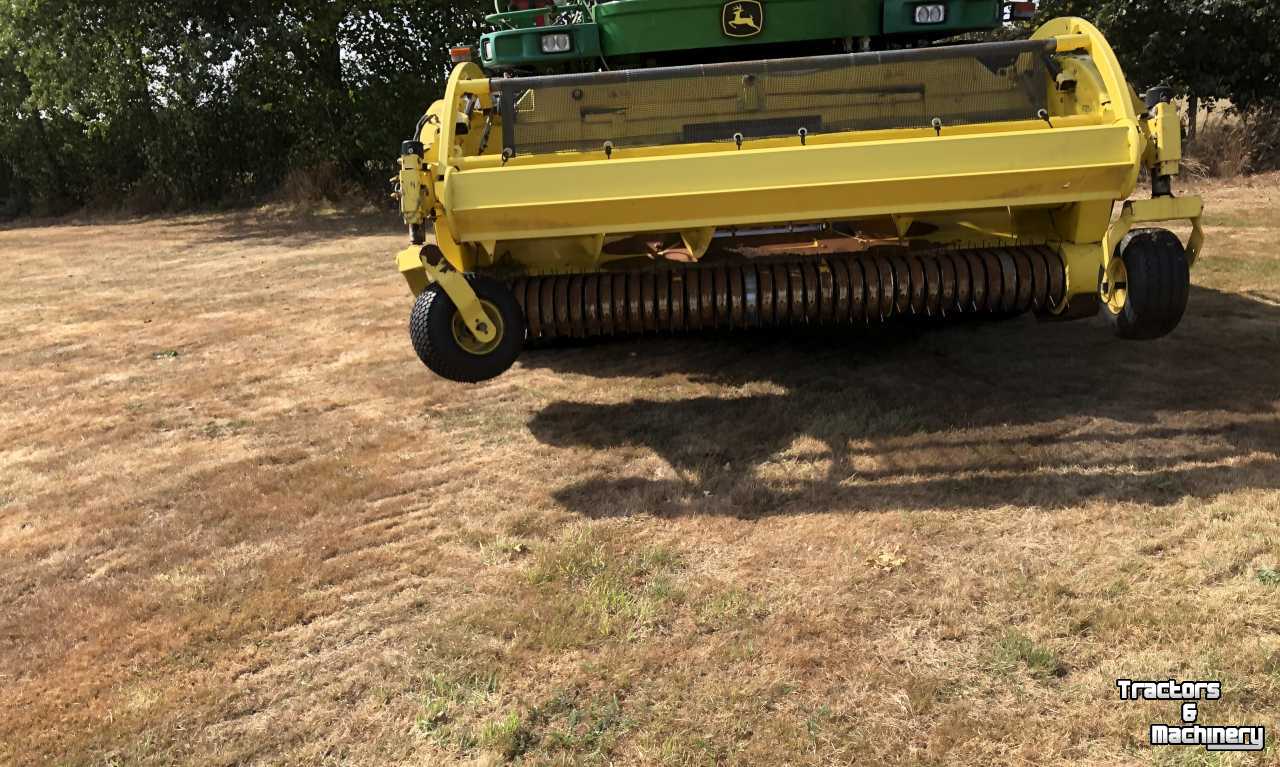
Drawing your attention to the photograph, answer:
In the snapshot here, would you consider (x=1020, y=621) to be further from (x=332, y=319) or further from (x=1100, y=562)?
(x=332, y=319)

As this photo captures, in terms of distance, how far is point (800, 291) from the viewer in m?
3.69

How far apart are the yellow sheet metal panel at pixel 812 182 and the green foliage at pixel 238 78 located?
12.7 metres

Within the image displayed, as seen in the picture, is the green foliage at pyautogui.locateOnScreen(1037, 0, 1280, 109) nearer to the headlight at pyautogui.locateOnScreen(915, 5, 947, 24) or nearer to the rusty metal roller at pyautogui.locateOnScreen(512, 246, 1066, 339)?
the headlight at pyautogui.locateOnScreen(915, 5, 947, 24)

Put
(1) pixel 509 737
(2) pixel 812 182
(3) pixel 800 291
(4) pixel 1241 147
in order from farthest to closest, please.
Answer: (4) pixel 1241 147 < (3) pixel 800 291 < (2) pixel 812 182 < (1) pixel 509 737

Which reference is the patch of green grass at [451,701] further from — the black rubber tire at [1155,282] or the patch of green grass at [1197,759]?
the black rubber tire at [1155,282]

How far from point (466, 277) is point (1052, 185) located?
222cm

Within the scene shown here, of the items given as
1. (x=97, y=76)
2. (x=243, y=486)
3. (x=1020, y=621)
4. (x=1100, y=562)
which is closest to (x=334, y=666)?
(x=243, y=486)

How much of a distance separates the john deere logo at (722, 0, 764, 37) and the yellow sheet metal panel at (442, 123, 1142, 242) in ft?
4.32

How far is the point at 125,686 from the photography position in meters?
2.34

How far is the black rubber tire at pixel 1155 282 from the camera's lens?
10.7ft

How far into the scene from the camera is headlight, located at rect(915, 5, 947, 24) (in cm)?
442

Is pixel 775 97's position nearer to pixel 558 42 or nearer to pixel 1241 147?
pixel 558 42

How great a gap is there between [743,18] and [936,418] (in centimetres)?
A: 210

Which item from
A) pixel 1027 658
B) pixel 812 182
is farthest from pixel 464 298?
pixel 1027 658
